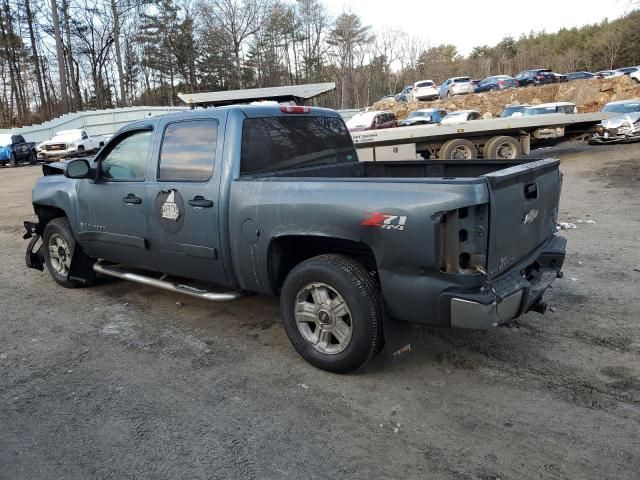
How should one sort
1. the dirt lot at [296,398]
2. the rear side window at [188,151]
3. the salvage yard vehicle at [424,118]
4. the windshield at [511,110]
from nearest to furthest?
1. the dirt lot at [296,398]
2. the rear side window at [188,151]
3. the windshield at [511,110]
4. the salvage yard vehicle at [424,118]

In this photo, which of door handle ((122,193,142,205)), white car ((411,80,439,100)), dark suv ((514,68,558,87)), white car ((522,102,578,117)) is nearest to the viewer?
door handle ((122,193,142,205))

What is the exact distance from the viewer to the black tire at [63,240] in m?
5.70

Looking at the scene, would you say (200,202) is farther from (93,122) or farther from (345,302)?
(93,122)

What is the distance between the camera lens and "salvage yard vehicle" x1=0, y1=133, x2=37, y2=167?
91.0ft

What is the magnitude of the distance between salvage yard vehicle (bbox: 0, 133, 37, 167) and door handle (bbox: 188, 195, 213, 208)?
92.6ft

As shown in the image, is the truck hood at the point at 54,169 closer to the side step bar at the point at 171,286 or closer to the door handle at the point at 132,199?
the side step bar at the point at 171,286

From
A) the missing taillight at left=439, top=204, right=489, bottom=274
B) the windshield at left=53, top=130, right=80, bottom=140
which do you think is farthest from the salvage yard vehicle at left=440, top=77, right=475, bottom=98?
the missing taillight at left=439, top=204, right=489, bottom=274

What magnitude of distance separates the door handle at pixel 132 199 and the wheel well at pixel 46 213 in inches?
62.9

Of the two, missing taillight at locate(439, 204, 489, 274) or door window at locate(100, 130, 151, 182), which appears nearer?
missing taillight at locate(439, 204, 489, 274)

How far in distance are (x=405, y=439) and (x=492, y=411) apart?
23.7 inches

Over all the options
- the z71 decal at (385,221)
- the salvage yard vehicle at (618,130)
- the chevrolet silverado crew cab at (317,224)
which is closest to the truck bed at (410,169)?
the chevrolet silverado crew cab at (317,224)

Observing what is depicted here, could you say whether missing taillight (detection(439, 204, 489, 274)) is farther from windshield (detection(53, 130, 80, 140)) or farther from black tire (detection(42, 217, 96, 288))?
windshield (detection(53, 130, 80, 140))

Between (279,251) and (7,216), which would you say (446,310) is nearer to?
(279,251)

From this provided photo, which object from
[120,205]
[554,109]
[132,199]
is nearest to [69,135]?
[554,109]
